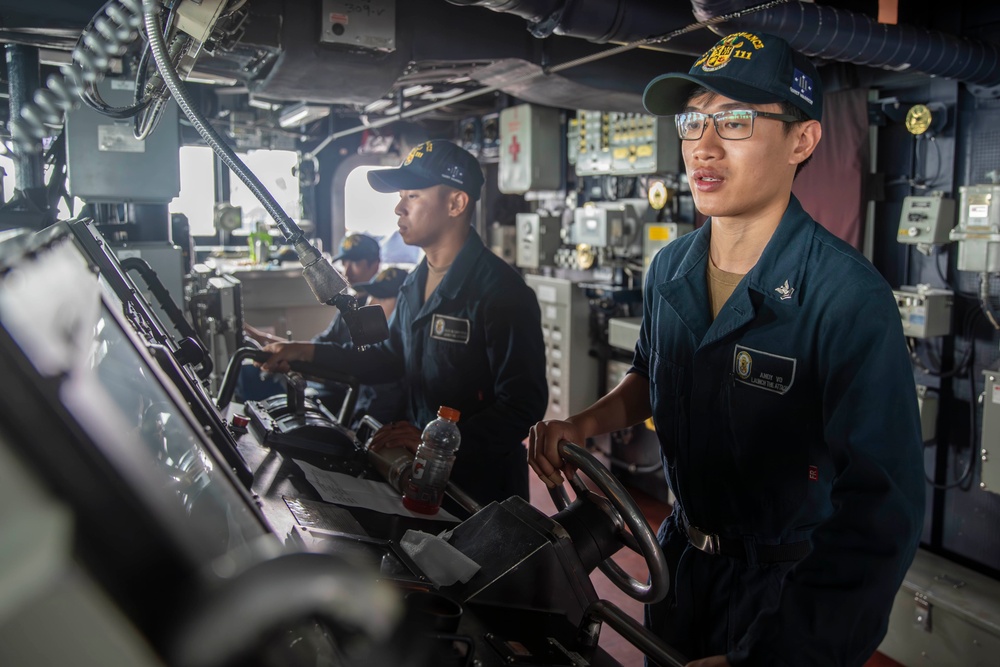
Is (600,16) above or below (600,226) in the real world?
above

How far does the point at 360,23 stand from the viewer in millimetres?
3221

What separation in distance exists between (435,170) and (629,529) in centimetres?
164

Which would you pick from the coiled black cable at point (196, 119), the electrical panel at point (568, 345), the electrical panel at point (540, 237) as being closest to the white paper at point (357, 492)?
the coiled black cable at point (196, 119)

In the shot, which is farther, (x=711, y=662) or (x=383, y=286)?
(x=383, y=286)

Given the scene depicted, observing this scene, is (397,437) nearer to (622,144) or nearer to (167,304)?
(167,304)

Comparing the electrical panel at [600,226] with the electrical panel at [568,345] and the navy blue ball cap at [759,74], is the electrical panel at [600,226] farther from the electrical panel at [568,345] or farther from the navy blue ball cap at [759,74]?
the navy blue ball cap at [759,74]

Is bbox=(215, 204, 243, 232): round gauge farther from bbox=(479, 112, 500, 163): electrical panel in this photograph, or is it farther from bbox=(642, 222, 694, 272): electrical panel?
bbox=(642, 222, 694, 272): electrical panel

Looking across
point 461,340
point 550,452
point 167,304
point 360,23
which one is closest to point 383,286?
point 360,23

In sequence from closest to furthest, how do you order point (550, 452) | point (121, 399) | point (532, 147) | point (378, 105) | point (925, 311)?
1. point (121, 399)
2. point (550, 452)
3. point (925, 311)
4. point (532, 147)
5. point (378, 105)

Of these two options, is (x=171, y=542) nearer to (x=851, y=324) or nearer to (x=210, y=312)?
(x=851, y=324)

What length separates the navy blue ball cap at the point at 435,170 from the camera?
8.79 ft

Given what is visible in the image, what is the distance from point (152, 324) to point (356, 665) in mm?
1333

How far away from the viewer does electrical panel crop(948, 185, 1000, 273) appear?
350 cm

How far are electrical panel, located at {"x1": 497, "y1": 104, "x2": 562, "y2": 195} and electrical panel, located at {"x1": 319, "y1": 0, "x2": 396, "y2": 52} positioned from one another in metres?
2.79
